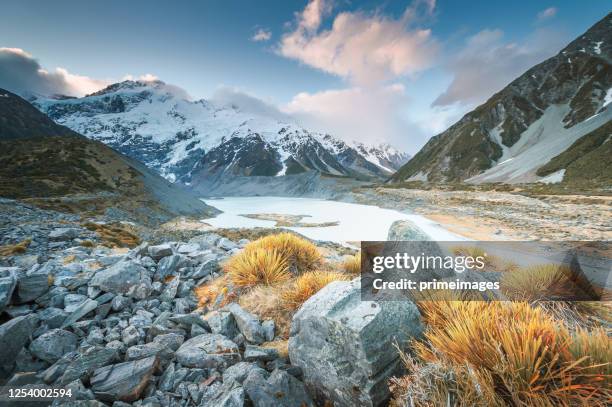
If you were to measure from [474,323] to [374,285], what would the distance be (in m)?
1.80

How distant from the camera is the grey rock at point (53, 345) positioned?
157 inches

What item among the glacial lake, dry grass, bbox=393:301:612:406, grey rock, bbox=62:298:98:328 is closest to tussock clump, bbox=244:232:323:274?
grey rock, bbox=62:298:98:328

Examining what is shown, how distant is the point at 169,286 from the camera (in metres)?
6.50

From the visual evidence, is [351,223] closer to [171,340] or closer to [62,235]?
[62,235]

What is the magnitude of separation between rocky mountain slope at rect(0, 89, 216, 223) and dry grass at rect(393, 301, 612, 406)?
4761 cm

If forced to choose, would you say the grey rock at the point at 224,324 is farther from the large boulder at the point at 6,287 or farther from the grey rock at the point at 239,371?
the large boulder at the point at 6,287

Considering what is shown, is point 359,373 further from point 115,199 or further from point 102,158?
point 102,158

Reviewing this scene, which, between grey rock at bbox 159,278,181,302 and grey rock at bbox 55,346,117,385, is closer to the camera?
grey rock at bbox 55,346,117,385

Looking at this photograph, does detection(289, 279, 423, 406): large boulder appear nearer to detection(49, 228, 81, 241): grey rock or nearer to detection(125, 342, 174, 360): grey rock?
detection(125, 342, 174, 360): grey rock

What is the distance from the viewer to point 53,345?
4.10m

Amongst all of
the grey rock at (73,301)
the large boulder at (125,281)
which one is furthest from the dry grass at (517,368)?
the grey rock at (73,301)

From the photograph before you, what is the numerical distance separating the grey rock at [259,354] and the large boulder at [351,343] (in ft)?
1.24

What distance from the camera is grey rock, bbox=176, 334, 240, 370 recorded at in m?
3.83

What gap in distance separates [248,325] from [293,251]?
2.97 metres
